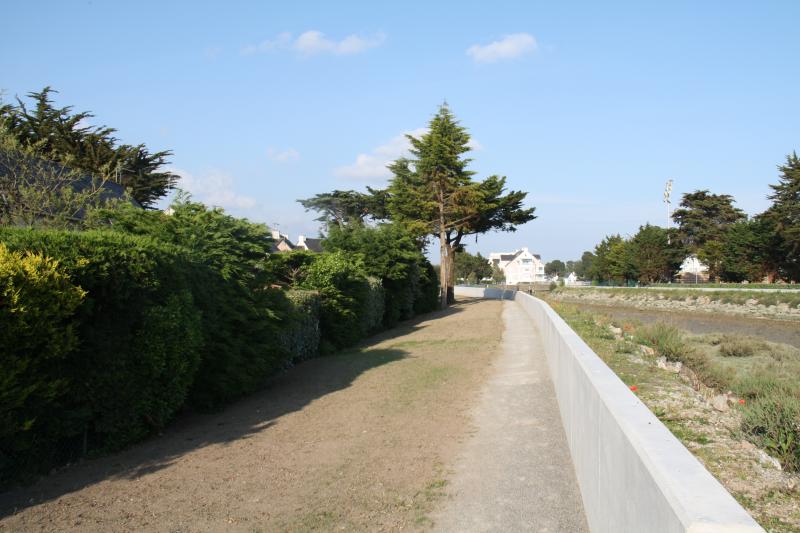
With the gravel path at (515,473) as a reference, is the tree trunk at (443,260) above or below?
above

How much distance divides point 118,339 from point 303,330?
8031 mm

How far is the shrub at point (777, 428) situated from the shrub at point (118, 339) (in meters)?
6.11

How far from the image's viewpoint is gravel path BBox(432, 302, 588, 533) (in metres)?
4.88

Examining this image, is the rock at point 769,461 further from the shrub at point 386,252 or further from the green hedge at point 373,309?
the shrub at point 386,252

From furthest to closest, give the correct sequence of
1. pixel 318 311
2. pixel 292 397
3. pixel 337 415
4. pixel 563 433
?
pixel 318 311
pixel 292 397
pixel 337 415
pixel 563 433

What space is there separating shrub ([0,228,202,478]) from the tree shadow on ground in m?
0.30

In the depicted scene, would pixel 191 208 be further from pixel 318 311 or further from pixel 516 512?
pixel 516 512

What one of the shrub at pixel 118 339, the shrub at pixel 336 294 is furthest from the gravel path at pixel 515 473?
the shrub at pixel 336 294

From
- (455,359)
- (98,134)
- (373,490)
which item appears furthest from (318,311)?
(98,134)

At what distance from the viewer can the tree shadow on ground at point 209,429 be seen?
553cm

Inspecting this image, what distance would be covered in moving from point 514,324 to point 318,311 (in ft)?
34.6

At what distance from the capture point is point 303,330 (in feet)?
47.5

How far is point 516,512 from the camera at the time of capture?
5.03m

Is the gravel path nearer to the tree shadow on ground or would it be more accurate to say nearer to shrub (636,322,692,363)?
the tree shadow on ground
